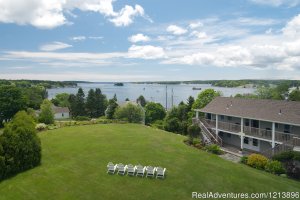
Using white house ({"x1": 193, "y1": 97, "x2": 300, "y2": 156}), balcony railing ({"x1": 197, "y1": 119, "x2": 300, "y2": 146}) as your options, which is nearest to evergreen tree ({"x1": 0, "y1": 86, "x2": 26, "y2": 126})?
white house ({"x1": 193, "y1": 97, "x2": 300, "y2": 156})

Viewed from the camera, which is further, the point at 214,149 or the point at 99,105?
the point at 99,105

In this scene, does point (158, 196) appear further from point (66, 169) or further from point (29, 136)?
point (29, 136)

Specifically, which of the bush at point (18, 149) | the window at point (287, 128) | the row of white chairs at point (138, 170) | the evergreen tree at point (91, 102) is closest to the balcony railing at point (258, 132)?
the window at point (287, 128)

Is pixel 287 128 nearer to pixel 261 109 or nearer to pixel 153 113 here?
pixel 261 109

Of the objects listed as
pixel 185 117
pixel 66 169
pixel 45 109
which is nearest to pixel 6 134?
pixel 66 169

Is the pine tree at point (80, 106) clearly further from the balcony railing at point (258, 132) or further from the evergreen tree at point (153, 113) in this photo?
the balcony railing at point (258, 132)

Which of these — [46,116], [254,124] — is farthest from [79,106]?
[254,124]
